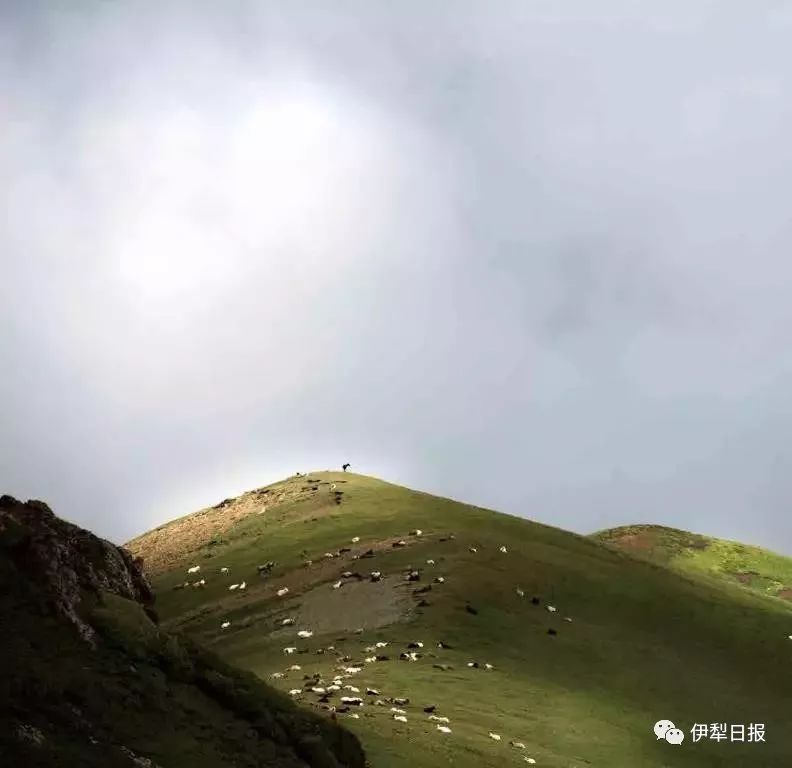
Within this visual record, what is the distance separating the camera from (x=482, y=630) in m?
40.8

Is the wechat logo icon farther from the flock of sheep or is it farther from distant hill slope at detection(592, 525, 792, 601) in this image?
distant hill slope at detection(592, 525, 792, 601)

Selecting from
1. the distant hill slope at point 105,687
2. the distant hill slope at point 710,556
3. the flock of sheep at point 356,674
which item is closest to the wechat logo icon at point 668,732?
the flock of sheep at point 356,674

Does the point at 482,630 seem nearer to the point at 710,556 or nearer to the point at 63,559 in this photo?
the point at 63,559

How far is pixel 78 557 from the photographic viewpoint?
46.3 feet

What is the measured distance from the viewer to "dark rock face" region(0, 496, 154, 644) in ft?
41.2

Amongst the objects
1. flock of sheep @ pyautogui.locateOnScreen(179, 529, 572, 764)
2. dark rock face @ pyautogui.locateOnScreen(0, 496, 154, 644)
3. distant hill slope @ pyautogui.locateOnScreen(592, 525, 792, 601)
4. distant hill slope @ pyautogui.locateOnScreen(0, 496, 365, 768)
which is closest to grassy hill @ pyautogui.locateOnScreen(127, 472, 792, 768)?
flock of sheep @ pyautogui.locateOnScreen(179, 529, 572, 764)

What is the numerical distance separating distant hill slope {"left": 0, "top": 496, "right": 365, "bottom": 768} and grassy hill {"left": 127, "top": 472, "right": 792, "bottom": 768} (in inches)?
242

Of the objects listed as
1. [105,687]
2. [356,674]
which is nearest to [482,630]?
[356,674]

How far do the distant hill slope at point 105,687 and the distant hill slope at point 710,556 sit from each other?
12329 centimetres

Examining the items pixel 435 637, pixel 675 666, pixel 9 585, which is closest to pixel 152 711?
pixel 9 585

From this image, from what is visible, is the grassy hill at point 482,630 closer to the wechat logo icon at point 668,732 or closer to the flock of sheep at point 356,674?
the flock of sheep at point 356,674

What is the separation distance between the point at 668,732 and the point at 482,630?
10782mm

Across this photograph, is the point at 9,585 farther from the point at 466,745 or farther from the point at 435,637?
the point at 435,637

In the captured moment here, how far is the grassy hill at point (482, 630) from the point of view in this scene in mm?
28484
